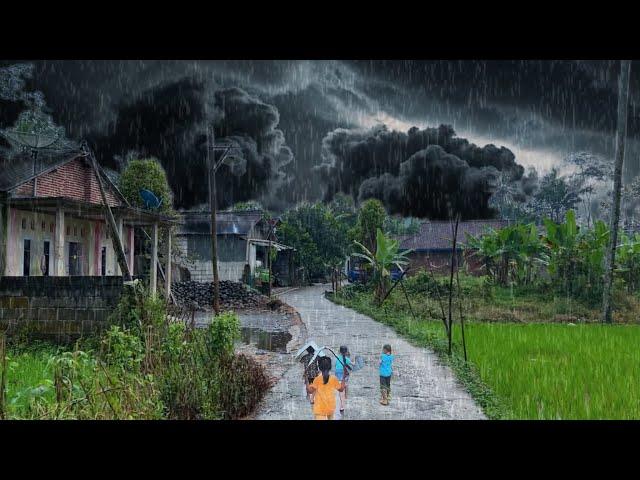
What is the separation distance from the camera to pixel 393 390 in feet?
15.1

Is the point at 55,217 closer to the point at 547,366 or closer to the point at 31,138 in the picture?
the point at 31,138

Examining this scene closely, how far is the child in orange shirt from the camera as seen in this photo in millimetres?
3162

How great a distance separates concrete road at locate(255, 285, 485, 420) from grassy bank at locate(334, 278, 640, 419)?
0.19m

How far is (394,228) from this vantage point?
51.2 feet

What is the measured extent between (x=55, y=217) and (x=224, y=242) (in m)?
5.78

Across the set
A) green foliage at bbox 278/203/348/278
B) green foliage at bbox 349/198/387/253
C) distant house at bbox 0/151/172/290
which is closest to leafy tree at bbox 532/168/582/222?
green foliage at bbox 349/198/387/253

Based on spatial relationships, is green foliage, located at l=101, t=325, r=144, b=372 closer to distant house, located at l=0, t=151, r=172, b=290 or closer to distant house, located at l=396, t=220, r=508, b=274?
distant house, located at l=0, t=151, r=172, b=290

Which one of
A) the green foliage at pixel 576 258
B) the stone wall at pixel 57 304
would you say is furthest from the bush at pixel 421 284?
the stone wall at pixel 57 304

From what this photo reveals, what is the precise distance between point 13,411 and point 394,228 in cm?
1265

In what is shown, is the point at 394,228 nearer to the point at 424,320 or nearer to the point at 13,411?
the point at 424,320

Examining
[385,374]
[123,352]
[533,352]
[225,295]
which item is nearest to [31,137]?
[123,352]

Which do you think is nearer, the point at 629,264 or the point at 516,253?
the point at 629,264

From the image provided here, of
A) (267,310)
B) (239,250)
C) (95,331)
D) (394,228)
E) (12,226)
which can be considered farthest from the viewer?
(394,228)

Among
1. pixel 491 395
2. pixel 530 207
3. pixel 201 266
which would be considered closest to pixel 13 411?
pixel 491 395
